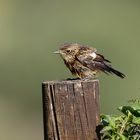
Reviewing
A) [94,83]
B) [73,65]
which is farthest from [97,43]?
[94,83]

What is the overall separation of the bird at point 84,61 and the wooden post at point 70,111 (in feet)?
11.4

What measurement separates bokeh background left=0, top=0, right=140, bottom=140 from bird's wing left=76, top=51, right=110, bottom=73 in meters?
6.92

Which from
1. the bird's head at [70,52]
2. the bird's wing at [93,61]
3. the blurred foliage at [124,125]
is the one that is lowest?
the blurred foliage at [124,125]

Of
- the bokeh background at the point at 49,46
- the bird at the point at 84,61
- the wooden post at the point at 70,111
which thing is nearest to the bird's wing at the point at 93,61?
the bird at the point at 84,61

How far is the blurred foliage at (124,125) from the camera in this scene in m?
7.75

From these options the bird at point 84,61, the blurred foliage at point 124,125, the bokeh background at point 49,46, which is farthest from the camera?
the bokeh background at point 49,46

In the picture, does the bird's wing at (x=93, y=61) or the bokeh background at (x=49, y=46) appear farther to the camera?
the bokeh background at (x=49, y=46)

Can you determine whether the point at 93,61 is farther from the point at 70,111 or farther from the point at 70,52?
the point at 70,111

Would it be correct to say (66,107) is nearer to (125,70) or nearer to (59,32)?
(125,70)

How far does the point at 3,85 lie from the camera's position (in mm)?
22828

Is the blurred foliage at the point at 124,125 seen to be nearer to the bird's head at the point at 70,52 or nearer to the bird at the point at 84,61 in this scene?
the bird at the point at 84,61

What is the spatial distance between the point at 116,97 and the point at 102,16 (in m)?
9.80

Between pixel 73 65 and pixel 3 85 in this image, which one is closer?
pixel 73 65

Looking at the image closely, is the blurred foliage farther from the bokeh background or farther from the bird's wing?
the bokeh background
